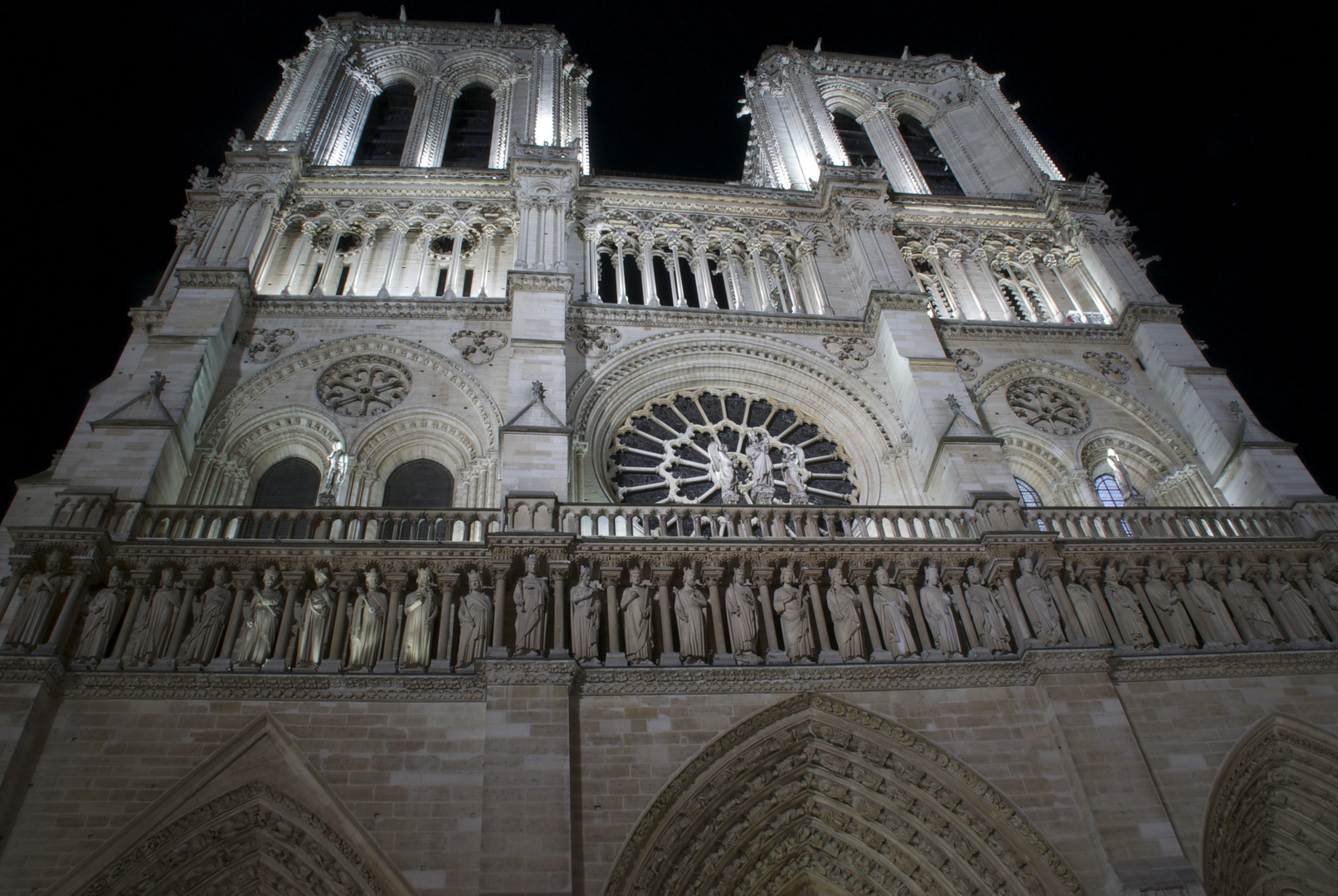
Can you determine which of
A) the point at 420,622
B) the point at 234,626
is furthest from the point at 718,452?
the point at 234,626

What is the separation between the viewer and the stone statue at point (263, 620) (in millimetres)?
9578

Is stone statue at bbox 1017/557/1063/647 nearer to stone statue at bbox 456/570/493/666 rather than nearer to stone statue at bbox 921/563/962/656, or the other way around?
stone statue at bbox 921/563/962/656

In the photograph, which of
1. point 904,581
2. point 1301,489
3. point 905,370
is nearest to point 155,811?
point 904,581

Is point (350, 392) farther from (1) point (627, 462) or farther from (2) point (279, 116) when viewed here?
(2) point (279, 116)

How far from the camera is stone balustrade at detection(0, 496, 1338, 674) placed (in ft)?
32.0

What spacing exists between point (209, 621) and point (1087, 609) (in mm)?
A: 9261

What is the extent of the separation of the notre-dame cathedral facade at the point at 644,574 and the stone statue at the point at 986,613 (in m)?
0.05

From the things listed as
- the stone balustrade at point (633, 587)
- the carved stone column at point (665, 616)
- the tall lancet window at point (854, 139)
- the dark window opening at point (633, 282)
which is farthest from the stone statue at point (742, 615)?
the tall lancet window at point (854, 139)

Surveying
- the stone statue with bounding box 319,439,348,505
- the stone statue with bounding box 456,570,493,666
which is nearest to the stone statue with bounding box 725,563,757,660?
the stone statue with bounding box 456,570,493,666

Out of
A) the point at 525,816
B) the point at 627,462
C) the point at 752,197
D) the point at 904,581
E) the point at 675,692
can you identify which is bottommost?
the point at 525,816

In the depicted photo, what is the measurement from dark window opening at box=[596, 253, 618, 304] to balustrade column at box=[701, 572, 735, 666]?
7.92 meters

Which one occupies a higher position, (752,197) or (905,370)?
(752,197)

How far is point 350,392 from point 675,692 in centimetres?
706

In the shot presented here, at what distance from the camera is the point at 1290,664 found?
35.4ft
